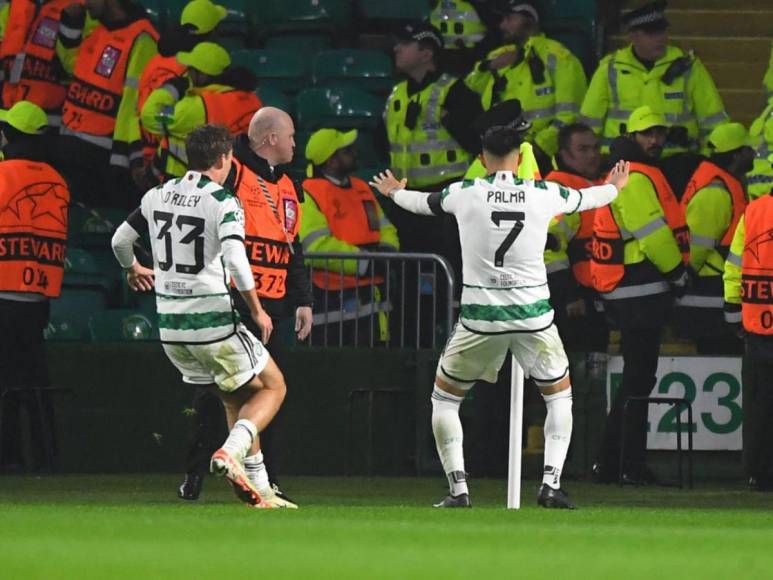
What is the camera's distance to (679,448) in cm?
1480

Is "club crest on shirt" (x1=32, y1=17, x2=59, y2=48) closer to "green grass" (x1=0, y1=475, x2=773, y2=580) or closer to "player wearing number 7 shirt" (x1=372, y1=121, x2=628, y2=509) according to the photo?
"green grass" (x1=0, y1=475, x2=773, y2=580)

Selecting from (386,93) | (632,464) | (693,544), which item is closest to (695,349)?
(632,464)

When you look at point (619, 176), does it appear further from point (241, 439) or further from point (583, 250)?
point (583, 250)

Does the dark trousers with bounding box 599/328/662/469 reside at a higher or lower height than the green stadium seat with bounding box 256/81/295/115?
lower

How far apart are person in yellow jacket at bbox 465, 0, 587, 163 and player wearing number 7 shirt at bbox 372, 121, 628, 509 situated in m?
5.02

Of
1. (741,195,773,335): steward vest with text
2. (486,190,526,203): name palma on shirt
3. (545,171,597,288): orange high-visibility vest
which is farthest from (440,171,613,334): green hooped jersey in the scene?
(545,171,597,288): orange high-visibility vest

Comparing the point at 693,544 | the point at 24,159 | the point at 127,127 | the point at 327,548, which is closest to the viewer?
the point at 327,548

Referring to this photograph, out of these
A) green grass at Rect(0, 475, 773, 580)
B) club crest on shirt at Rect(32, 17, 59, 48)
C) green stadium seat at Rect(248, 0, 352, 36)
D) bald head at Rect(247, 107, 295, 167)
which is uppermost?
green stadium seat at Rect(248, 0, 352, 36)

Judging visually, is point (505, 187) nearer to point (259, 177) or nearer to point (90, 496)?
point (259, 177)

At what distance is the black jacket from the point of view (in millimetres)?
12773

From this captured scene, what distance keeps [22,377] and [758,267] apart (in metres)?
5.34

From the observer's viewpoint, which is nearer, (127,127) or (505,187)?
(505,187)

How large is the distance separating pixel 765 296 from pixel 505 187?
3104 mm

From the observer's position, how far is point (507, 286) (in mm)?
11883
